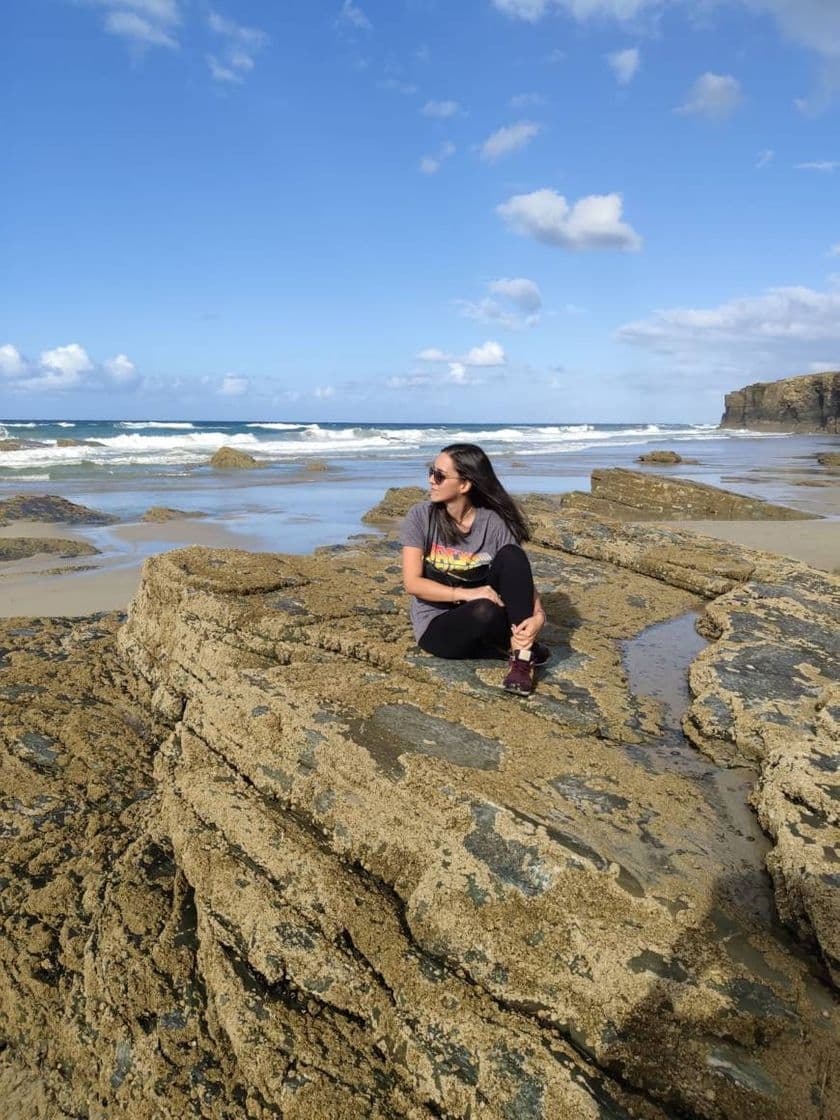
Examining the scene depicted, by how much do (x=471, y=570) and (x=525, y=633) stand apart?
0.67 m

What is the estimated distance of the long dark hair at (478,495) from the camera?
163 inches

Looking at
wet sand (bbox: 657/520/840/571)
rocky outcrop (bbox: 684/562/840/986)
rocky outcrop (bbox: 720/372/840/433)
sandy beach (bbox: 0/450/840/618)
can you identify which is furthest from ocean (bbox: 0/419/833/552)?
rocky outcrop (bbox: 720/372/840/433)

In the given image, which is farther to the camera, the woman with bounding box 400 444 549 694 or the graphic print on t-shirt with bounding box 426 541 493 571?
the graphic print on t-shirt with bounding box 426 541 493 571

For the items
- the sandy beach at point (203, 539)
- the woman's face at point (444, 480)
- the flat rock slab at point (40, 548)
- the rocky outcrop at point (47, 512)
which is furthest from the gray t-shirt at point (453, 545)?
the rocky outcrop at point (47, 512)

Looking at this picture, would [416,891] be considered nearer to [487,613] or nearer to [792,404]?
[487,613]

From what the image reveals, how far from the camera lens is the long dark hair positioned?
4148 mm

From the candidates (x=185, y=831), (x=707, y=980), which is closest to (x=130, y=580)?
(x=185, y=831)

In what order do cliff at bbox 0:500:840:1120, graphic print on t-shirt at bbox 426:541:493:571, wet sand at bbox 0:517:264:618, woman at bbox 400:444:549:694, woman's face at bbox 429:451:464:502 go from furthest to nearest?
wet sand at bbox 0:517:264:618 → graphic print on t-shirt at bbox 426:541:493:571 → woman's face at bbox 429:451:464:502 → woman at bbox 400:444:549:694 → cliff at bbox 0:500:840:1120

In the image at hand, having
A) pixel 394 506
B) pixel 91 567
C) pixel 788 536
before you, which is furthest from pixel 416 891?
pixel 394 506

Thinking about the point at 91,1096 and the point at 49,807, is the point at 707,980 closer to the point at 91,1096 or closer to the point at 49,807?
the point at 91,1096

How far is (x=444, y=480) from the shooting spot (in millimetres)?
4121

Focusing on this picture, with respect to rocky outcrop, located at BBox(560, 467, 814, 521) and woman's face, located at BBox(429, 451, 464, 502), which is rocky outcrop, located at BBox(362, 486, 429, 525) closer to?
rocky outcrop, located at BBox(560, 467, 814, 521)

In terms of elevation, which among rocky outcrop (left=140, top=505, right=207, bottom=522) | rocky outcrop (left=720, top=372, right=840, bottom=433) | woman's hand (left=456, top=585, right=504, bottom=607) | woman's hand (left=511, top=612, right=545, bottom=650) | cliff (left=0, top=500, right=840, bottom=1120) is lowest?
cliff (left=0, top=500, right=840, bottom=1120)

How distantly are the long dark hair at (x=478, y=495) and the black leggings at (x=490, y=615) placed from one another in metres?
0.37
